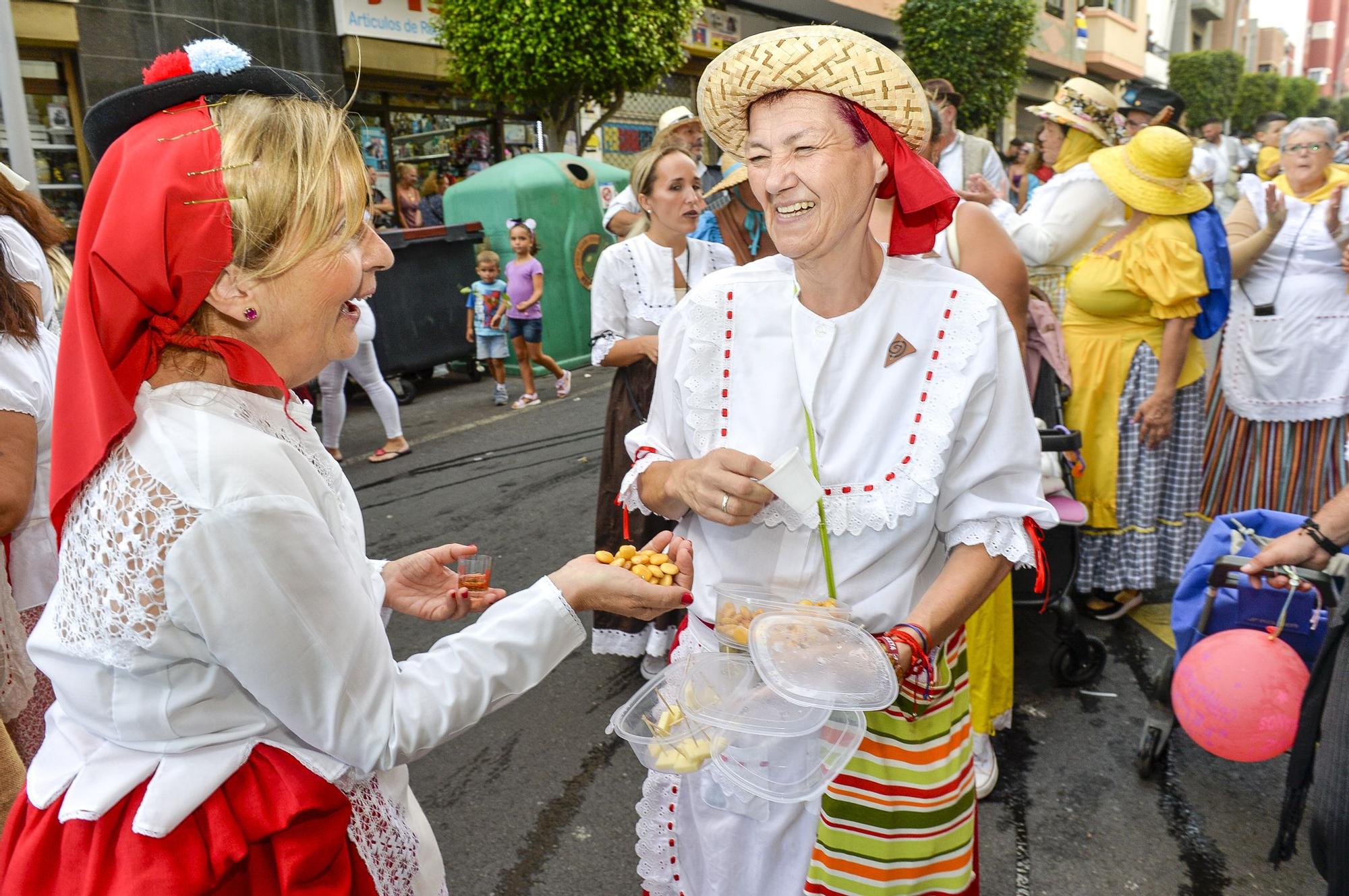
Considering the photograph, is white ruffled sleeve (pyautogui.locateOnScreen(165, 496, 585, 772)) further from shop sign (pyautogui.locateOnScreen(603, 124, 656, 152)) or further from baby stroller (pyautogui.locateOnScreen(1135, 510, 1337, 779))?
shop sign (pyautogui.locateOnScreen(603, 124, 656, 152))

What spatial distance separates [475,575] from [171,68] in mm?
1032

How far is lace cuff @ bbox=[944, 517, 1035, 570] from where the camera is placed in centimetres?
181

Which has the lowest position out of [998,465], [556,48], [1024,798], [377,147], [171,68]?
[1024,798]

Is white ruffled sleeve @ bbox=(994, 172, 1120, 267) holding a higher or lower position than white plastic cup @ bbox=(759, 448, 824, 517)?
higher

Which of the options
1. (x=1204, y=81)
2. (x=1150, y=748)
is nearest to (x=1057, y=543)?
(x=1150, y=748)

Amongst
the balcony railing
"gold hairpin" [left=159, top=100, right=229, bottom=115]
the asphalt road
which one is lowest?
the asphalt road

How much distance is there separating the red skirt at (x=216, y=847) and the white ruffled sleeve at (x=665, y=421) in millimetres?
907

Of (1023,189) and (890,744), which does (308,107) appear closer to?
(890,744)

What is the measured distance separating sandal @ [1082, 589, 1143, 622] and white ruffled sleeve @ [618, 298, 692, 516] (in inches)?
129

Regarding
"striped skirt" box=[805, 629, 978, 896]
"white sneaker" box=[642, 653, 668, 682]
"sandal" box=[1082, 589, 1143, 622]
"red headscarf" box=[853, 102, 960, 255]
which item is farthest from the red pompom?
"sandal" box=[1082, 589, 1143, 622]

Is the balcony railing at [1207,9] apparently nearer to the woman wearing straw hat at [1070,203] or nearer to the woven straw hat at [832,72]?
the woman wearing straw hat at [1070,203]

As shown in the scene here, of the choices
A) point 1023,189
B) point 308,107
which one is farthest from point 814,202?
point 1023,189

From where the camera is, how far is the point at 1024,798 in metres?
3.24

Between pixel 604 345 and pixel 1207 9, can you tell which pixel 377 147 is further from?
pixel 1207 9
